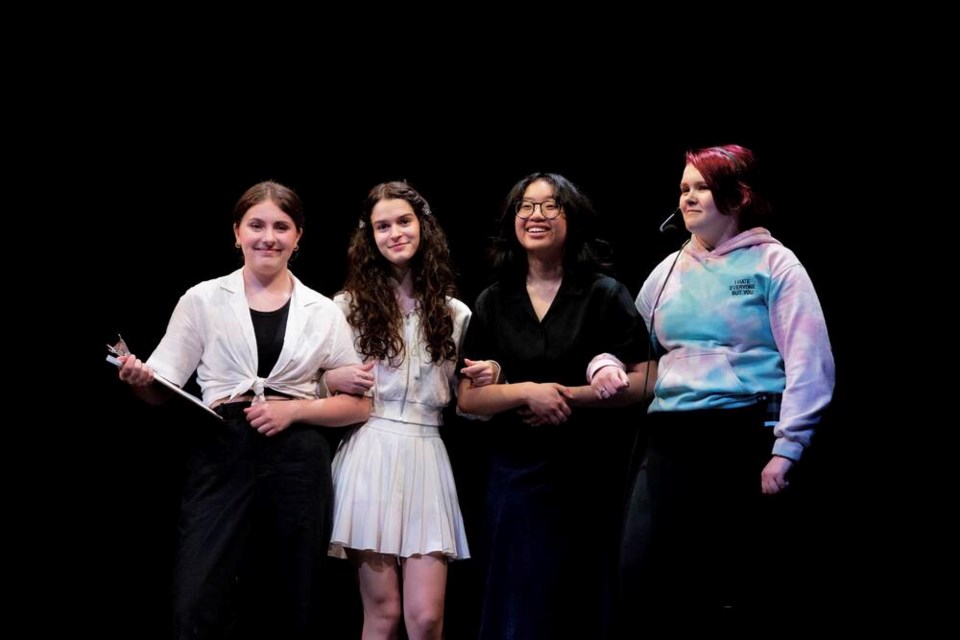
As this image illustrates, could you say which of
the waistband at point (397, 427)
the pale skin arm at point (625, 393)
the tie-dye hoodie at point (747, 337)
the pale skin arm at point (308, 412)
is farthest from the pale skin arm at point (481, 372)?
the tie-dye hoodie at point (747, 337)

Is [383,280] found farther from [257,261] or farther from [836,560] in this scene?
[836,560]

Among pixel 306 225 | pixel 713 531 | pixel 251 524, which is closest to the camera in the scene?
pixel 713 531

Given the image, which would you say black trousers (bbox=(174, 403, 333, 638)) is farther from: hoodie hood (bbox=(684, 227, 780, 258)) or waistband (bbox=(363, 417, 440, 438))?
hoodie hood (bbox=(684, 227, 780, 258))

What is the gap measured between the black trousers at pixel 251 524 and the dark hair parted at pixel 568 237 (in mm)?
841

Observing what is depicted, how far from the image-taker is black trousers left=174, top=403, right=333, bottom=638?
104 inches

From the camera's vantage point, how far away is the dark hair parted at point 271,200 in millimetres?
2906

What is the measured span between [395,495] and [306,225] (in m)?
1.22

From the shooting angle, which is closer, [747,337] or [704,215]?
[747,337]

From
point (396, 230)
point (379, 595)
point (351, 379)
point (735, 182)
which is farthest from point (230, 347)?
point (735, 182)

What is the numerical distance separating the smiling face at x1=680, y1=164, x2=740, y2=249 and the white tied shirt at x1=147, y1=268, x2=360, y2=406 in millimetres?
1131

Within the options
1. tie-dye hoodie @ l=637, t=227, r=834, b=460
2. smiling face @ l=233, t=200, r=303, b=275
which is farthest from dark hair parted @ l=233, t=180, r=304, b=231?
tie-dye hoodie @ l=637, t=227, r=834, b=460

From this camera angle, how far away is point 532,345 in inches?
113

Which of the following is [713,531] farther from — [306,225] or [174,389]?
[306,225]

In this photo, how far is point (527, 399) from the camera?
2.77 meters
